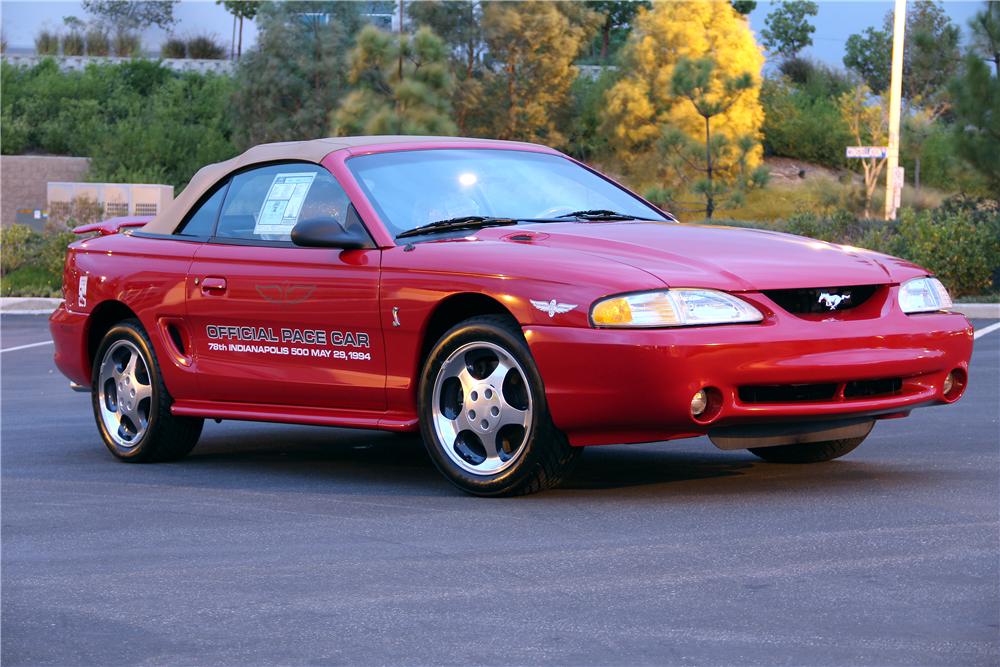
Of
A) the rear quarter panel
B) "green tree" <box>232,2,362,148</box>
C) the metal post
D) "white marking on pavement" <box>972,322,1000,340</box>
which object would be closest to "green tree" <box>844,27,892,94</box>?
"green tree" <box>232,2,362,148</box>

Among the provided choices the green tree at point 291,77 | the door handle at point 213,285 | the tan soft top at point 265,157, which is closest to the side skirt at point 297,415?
the door handle at point 213,285

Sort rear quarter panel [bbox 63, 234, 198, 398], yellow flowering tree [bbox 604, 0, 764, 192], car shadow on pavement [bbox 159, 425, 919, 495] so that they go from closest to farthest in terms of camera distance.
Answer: car shadow on pavement [bbox 159, 425, 919, 495]
rear quarter panel [bbox 63, 234, 198, 398]
yellow flowering tree [bbox 604, 0, 764, 192]

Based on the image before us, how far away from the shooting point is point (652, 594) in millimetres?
4723

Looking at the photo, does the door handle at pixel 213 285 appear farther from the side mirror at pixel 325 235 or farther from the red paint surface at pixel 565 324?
the side mirror at pixel 325 235

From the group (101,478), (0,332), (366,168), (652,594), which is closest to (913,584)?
(652,594)

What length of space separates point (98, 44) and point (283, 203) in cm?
6206

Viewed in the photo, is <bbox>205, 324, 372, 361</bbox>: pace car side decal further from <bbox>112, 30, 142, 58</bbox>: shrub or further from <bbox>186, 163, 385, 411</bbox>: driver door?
<bbox>112, 30, 142, 58</bbox>: shrub

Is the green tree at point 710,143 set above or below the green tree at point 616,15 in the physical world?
below

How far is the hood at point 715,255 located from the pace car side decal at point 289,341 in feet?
2.43

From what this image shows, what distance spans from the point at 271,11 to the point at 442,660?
2168 inches

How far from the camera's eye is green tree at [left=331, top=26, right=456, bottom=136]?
134ft

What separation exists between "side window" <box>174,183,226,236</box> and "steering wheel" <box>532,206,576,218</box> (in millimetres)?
1717

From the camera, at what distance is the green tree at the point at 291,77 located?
5578 centimetres

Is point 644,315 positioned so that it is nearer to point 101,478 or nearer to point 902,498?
point 902,498
